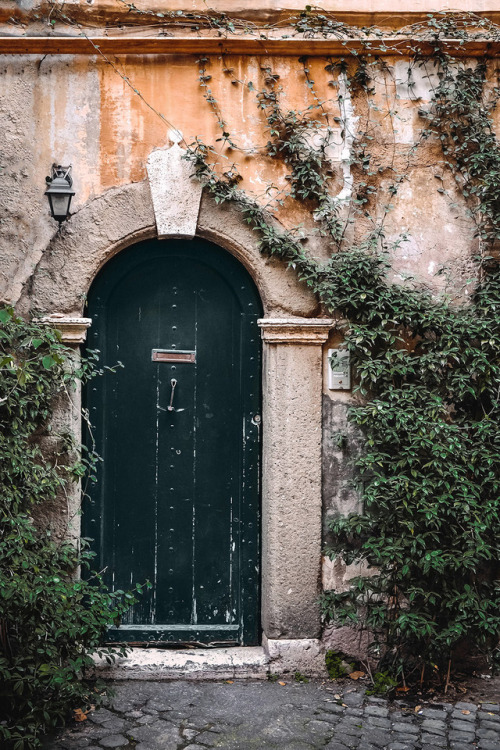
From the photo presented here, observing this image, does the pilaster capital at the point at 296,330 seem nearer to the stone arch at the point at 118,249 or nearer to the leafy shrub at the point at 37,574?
the stone arch at the point at 118,249

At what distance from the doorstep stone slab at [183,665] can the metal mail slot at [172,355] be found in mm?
1719

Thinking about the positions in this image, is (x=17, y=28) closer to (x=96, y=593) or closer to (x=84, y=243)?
(x=84, y=243)

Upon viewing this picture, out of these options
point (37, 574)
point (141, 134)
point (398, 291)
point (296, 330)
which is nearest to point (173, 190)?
point (141, 134)

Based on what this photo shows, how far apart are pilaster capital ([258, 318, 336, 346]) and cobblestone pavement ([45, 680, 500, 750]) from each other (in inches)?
79.3

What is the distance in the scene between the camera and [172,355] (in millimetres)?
4375

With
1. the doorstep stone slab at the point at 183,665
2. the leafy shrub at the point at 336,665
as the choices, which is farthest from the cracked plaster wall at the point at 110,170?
the doorstep stone slab at the point at 183,665

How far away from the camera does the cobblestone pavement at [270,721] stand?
11.1 feet

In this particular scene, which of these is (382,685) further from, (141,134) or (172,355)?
(141,134)

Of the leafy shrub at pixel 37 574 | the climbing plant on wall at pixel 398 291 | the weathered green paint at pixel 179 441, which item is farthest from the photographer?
the weathered green paint at pixel 179 441

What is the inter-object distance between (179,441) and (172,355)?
54cm

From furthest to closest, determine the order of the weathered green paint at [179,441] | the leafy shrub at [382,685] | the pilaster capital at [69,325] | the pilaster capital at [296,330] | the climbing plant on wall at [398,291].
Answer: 1. the weathered green paint at [179,441]
2. the pilaster capital at [296,330]
3. the pilaster capital at [69,325]
4. the climbing plant on wall at [398,291]
5. the leafy shrub at [382,685]

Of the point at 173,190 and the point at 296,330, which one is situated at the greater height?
the point at 173,190

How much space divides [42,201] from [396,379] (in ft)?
7.84

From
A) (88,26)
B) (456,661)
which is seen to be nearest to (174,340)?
(88,26)
